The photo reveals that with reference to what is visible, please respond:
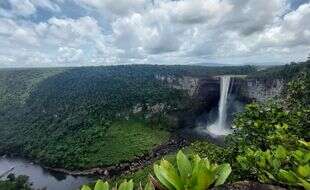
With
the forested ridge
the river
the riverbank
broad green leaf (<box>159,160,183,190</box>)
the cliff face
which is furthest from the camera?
the forested ridge

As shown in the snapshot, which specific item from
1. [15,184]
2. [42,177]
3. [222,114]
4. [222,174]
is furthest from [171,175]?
[222,114]

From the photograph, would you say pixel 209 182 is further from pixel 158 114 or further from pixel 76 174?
pixel 158 114

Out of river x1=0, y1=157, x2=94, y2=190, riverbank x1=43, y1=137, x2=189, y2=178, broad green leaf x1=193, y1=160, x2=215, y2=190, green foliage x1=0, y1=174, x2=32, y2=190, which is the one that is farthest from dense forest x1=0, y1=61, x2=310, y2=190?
broad green leaf x1=193, y1=160, x2=215, y2=190

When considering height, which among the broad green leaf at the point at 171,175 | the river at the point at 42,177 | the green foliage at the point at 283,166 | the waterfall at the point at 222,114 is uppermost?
the broad green leaf at the point at 171,175

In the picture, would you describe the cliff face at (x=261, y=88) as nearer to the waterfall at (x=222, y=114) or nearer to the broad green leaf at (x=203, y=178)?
the waterfall at (x=222, y=114)

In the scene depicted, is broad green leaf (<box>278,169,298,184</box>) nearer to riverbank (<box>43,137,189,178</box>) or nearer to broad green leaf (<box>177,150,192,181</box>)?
broad green leaf (<box>177,150,192,181</box>)

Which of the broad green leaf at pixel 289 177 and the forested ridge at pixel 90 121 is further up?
the broad green leaf at pixel 289 177

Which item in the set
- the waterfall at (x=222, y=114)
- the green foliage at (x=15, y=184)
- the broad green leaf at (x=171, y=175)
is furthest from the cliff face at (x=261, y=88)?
the broad green leaf at (x=171, y=175)

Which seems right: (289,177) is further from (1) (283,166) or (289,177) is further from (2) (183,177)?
(1) (283,166)
